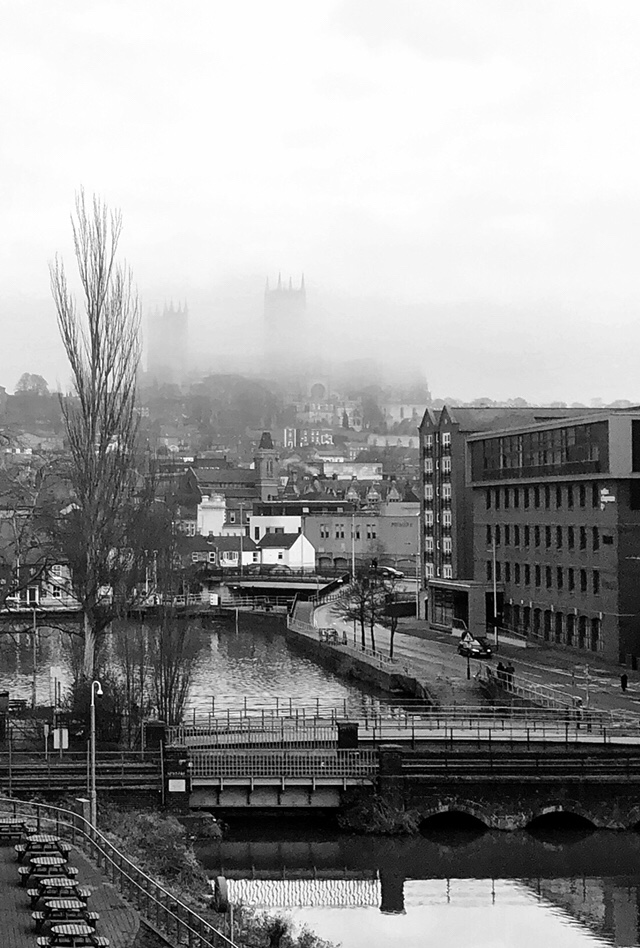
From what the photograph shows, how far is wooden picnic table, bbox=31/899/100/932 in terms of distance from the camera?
21.3 metres

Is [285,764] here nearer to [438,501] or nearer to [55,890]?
[55,890]

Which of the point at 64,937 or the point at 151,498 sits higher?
the point at 151,498

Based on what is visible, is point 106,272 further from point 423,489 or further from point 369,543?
point 369,543

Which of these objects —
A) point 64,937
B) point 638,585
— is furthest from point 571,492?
point 64,937

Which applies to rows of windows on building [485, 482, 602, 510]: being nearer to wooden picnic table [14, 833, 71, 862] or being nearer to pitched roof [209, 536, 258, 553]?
wooden picnic table [14, 833, 71, 862]

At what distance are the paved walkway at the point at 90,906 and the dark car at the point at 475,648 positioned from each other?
40253 millimetres

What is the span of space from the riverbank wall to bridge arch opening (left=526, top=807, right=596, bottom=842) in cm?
1810

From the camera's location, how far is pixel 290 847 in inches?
1387

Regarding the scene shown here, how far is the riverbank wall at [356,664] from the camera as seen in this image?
6084 cm

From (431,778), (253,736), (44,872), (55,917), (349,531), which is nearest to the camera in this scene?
(55,917)

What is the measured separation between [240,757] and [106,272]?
21.3m

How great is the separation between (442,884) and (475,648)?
33.4 m

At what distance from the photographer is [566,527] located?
67125 millimetres

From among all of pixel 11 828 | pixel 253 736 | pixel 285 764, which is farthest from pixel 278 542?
pixel 11 828
